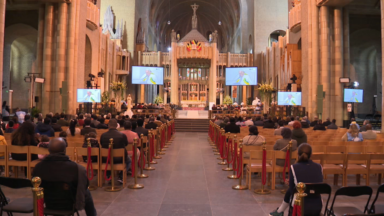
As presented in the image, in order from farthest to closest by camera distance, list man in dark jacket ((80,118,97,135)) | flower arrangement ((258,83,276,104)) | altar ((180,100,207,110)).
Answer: altar ((180,100,207,110)), flower arrangement ((258,83,276,104)), man in dark jacket ((80,118,97,135))

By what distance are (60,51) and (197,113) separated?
12.4 m

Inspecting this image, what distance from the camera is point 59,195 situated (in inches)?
128

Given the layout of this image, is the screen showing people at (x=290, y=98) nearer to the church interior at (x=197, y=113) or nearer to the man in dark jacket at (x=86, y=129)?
the church interior at (x=197, y=113)

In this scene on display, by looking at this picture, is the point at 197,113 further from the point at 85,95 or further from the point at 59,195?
the point at 59,195

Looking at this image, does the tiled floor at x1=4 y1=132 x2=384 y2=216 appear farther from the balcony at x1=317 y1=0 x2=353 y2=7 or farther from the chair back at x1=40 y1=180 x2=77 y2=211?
the balcony at x1=317 y1=0 x2=353 y2=7

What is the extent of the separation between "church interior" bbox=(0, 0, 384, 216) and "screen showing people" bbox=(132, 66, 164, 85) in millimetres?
117

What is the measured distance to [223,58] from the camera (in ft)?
117

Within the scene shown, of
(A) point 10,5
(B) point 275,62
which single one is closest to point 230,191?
(A) point 10,5

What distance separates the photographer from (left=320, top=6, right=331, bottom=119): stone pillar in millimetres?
16734

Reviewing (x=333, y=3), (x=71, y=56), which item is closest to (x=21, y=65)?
(x=71, y=56)

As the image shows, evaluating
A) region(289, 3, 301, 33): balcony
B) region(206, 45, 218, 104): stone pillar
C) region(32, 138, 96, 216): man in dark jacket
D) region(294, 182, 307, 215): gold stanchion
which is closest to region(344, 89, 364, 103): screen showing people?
region(289, 3, 301, 33): balcony

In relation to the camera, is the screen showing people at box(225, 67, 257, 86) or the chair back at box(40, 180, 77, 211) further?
the screen showing people at box(225, 67, 257, 86)

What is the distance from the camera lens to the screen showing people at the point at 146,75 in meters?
27.6

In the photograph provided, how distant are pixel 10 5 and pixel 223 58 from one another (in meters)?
21.4
